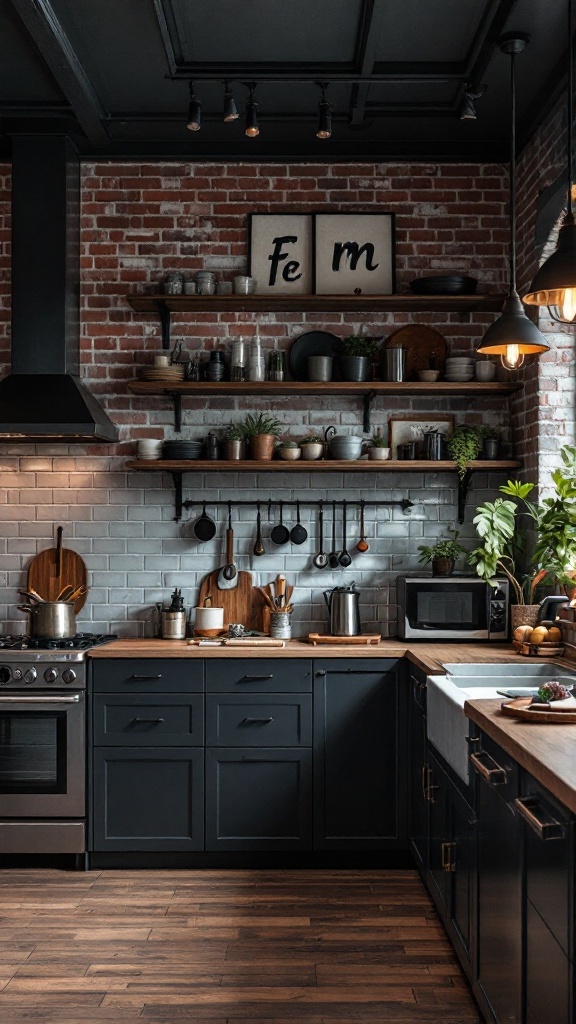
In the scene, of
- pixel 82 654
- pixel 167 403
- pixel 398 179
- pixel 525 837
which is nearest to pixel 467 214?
pixel 398 179

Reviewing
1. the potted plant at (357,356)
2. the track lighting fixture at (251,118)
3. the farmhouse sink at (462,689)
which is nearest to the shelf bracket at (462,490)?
the potted plant at (357,356)

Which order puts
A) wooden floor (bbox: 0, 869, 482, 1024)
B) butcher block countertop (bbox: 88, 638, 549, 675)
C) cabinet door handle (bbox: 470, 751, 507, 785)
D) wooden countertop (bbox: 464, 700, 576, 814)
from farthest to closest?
butcher block countertop (bbox: 88, 638, 549, 675) → wooden floor (bbox: 0, 869, 482, 1024) → cabinet door handle (bbox: 470, 751, 507, 785) → wooden countertop (bbox: 464, 700, 576, 814)

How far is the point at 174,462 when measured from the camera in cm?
459

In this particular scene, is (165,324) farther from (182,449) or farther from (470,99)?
(470,99)

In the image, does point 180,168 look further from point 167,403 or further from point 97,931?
point 97,931

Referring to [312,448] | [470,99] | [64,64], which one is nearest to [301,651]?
[312,448]

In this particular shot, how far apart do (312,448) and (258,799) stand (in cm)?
169

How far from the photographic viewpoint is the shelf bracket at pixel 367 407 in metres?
4.73

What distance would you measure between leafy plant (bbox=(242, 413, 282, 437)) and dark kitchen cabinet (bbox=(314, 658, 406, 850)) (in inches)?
48.5

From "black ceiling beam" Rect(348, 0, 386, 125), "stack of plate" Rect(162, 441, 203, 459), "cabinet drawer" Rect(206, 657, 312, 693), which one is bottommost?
"cabinet drawer" Rect(206, 657, 312, 693)

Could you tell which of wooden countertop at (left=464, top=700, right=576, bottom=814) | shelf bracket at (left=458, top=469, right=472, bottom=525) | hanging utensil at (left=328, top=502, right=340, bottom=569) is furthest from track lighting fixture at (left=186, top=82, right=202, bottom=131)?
wooden countertop at (left=464, top=700, right=576, bottom=814)

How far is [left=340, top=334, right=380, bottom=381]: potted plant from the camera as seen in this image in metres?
4.60

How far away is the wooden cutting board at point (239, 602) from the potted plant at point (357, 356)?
121 cm

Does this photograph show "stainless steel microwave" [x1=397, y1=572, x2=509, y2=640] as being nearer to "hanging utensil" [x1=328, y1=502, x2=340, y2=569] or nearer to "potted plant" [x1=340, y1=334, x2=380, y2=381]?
"hanging utensil" [x1=328, y1=502, x2=340, y2=569]
